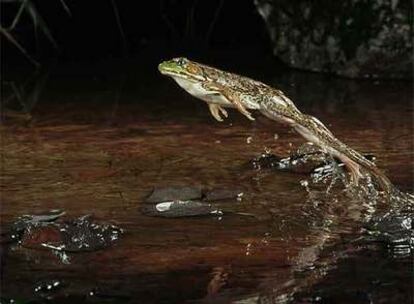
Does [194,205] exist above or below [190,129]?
above

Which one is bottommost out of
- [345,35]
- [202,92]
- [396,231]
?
[345,35]

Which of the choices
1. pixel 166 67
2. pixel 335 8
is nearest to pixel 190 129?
pixel 166 67

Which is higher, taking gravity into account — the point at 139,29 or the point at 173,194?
the point at 173,194

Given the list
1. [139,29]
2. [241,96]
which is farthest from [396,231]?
[139,29]

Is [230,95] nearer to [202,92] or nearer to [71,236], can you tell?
[202,92]

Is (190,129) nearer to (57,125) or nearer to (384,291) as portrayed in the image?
(57,125)

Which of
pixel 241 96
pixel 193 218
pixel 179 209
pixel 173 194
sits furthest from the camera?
pixel 173 194

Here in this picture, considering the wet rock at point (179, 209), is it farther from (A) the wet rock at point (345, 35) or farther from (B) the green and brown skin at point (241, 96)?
(A) the wet rock at point (345, 35)
